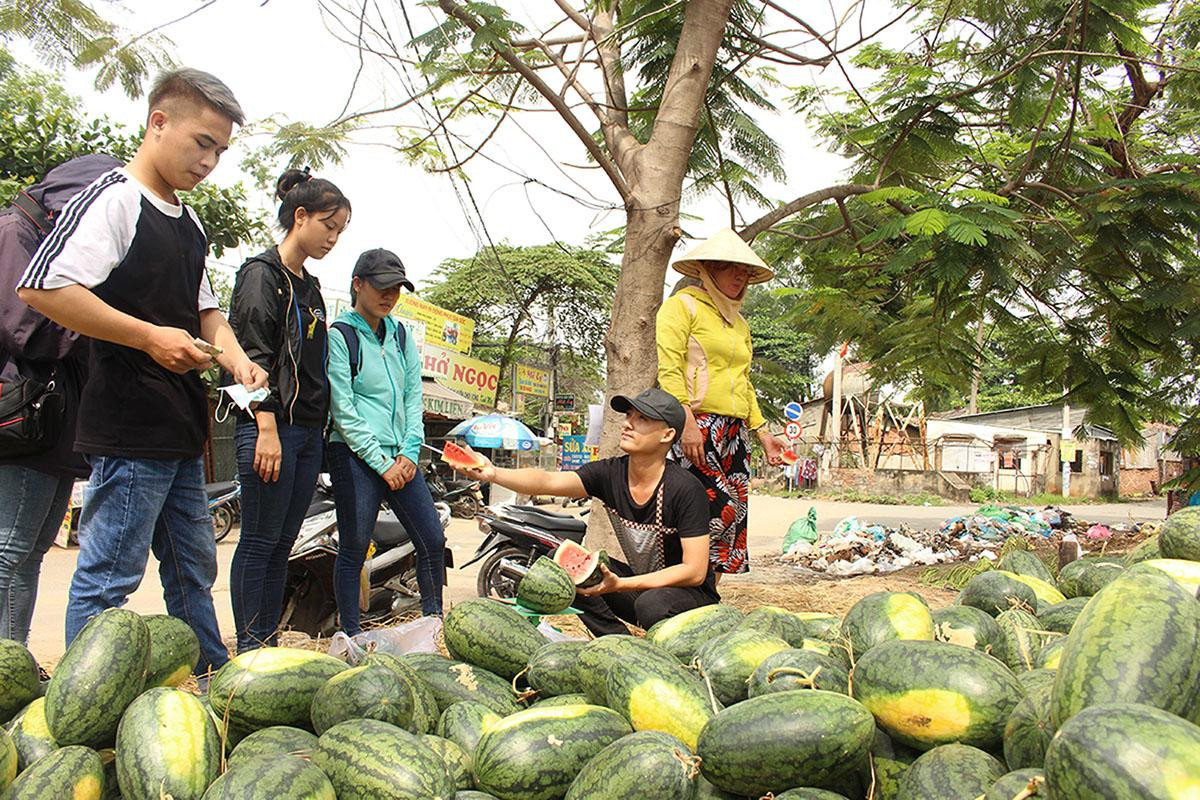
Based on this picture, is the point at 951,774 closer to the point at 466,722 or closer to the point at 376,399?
the point at 466,722

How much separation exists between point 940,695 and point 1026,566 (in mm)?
1344

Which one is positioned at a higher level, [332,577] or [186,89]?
[186,89]

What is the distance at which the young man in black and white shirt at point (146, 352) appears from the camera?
2.35m

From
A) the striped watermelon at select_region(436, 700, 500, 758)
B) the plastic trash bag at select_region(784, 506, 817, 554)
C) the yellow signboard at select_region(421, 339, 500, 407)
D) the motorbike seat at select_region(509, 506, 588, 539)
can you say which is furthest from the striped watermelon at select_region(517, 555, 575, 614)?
the yellow signboard at select_region(421, 339, 500, 407)

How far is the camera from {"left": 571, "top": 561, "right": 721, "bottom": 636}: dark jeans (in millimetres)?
3113

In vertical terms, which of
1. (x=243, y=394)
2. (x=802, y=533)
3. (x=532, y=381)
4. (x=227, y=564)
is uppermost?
(x=532, y=381)

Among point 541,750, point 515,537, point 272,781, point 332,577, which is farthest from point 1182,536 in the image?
point 515,537

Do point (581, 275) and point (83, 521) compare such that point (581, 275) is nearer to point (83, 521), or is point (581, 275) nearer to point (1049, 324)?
point (1049, 324)

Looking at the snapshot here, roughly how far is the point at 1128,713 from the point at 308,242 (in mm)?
3256

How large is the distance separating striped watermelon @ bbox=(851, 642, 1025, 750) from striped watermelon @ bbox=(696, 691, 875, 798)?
3.6 inches

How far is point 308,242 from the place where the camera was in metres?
3.47

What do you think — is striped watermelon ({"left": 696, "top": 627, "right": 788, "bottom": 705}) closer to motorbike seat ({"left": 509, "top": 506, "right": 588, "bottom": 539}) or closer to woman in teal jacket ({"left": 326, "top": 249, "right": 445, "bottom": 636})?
woman in teal jacket ({"left": 326, "top": 249, "right": 445, "bottom": 636})

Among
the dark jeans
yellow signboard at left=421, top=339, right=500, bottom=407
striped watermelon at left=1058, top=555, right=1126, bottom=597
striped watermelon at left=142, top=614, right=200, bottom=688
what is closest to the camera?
striped watermelon at left=142, top=614, right=200, bottom=688

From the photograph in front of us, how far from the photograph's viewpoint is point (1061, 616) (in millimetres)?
2002
